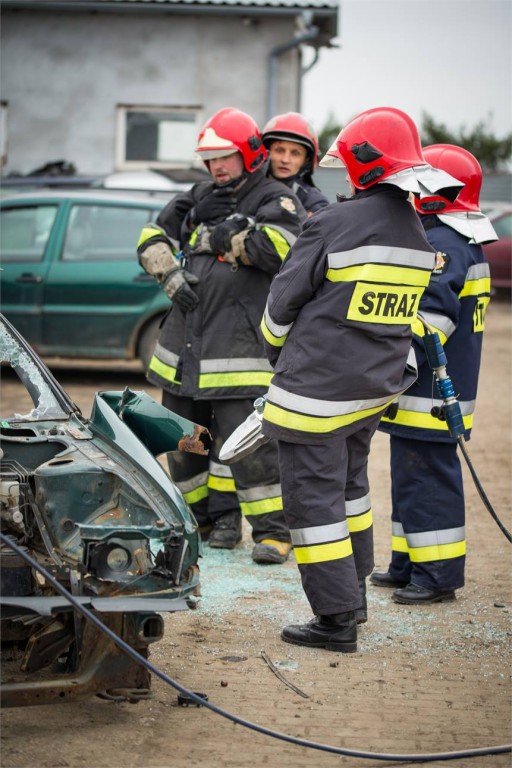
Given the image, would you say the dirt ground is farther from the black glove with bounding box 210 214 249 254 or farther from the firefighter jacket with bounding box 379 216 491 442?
the black glove with bounding box 210 214 249 254

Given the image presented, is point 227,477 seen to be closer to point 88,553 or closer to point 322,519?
point 322,519

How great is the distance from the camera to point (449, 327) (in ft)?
16.1

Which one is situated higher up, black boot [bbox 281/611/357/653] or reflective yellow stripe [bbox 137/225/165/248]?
reflective yellow stripe [bbox 137/225/165/248]

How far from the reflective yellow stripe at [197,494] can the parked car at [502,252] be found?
49.5ft

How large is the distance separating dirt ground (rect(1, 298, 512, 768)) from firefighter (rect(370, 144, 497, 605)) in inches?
9.0

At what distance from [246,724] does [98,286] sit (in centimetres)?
748

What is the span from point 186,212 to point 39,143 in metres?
11.7

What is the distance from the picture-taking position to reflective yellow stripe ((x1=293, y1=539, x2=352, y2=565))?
427cm

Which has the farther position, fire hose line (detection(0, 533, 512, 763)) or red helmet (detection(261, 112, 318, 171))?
red helmet (detection(261, 112, 318, 171))

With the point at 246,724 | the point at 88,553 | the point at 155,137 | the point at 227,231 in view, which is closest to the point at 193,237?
the point at 227,231

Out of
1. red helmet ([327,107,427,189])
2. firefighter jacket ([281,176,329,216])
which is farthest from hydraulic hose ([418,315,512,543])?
firefighter jacket ([281,176,329,216])

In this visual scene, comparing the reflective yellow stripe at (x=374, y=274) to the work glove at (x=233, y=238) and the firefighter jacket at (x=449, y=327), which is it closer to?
A: the firefighter jacket at (x=449, y=327)

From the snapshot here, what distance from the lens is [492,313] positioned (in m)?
20.3

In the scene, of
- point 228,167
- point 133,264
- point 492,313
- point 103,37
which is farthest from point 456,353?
point 492,313
